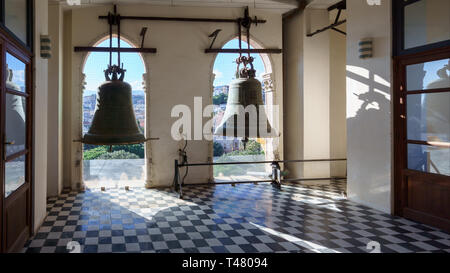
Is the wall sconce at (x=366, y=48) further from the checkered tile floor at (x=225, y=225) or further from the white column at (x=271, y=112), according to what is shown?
the white column at (x=271, y=112)

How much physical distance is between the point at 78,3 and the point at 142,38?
140 cm

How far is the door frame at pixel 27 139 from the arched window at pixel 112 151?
3.27 m

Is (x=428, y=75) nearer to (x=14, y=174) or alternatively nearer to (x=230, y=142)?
(x=230, y=142)

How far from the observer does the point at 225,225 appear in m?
4.94

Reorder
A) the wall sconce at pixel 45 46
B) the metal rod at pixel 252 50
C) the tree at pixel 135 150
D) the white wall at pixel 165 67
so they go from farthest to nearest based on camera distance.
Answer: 1. the tree at pixel 135 150
2. the metal rod at pixel 252 50
3. the white wall at pixel 165 67
4. the wall sconce at pixel 45 46

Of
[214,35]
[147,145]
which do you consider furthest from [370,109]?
[147,145]

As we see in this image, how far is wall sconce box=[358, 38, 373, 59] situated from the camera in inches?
227

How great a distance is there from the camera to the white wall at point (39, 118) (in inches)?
180

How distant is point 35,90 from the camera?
178 inches

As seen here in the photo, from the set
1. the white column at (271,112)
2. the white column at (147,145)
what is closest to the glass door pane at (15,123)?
the white column at (147,145)

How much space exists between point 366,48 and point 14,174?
17.5 ft

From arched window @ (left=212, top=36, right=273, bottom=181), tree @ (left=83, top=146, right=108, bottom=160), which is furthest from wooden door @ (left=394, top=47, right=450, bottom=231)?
tree @ (left=83, top=146, right=108, bottom=160)

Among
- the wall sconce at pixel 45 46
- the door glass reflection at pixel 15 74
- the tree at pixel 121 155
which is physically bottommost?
the tree at pixel 121 155

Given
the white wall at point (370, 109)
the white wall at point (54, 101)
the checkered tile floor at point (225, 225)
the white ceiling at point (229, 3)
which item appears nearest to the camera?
the checkered tile floor at point (225, 225)
